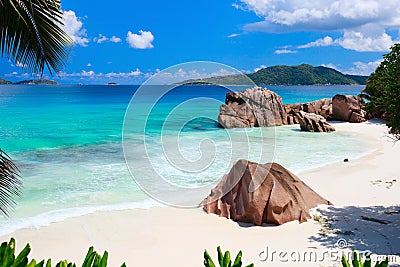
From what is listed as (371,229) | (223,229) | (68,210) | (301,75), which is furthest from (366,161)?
(301,75)

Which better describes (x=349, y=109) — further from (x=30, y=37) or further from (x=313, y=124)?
(x=30, y=37)

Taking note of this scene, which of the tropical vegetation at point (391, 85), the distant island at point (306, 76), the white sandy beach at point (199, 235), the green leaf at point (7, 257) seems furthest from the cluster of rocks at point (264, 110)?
the distant island at point (306, 76)

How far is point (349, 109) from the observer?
26469 millimetres

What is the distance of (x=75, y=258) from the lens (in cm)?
557

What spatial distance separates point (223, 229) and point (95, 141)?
1473cm

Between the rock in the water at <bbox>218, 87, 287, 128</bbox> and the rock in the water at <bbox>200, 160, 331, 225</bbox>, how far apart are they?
17.8 meters

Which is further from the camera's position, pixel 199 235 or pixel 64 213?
pixel 64 213

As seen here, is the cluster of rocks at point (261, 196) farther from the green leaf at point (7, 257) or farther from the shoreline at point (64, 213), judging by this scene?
the green leaf at point (7, 257)

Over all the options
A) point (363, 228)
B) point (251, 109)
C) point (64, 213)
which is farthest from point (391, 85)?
point (251, 109)

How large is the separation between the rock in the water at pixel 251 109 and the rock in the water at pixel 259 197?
58.4 ft

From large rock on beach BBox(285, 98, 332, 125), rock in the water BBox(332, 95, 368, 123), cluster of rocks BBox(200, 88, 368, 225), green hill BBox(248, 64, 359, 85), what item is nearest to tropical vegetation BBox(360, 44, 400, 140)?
cluster of rocks BBox(200, 88, 368, 225)

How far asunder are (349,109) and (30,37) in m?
26.0

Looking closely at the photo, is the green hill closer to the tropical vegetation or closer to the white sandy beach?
the white sandy beach

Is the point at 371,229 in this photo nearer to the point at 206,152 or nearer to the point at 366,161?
the point at 366,161
